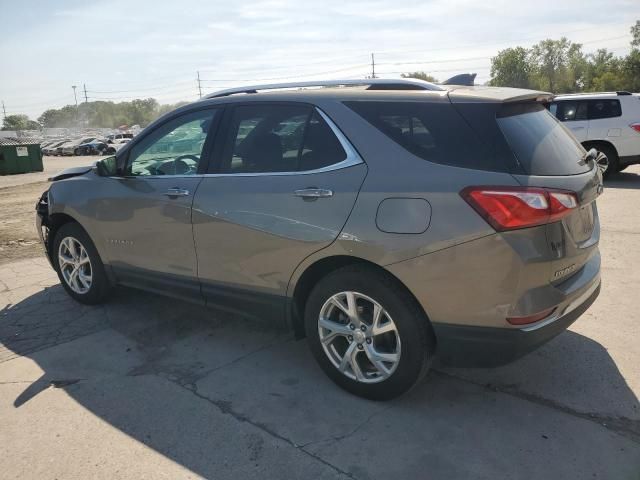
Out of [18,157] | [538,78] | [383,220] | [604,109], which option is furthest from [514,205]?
[538,78]

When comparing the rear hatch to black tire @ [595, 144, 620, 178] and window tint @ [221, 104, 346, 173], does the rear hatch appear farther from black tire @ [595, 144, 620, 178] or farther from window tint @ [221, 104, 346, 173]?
black tire @ [595, 144, 620, 178]

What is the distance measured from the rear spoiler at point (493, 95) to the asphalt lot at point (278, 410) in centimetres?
173

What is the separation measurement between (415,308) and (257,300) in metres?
1.14

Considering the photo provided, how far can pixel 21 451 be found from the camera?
2.87 meters

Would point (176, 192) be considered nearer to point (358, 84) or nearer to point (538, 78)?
point (358, 84)

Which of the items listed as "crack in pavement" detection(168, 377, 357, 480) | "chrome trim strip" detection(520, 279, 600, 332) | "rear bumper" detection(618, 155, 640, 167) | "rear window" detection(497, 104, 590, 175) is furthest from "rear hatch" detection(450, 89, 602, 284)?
"rear bumper" detection(618, 155, 640, 167)

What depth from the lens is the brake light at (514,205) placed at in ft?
8.55

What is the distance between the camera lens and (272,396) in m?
3.34

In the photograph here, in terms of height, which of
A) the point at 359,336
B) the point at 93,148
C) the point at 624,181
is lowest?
the point at 624,181

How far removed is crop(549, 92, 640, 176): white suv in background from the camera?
11.4m

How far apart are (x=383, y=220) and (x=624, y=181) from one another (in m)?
11.0

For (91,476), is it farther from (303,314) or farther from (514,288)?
(514,288)

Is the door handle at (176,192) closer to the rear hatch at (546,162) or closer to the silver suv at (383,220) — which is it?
the silver suv at (383,220)

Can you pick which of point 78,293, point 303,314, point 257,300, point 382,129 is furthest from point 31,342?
point 382,129
